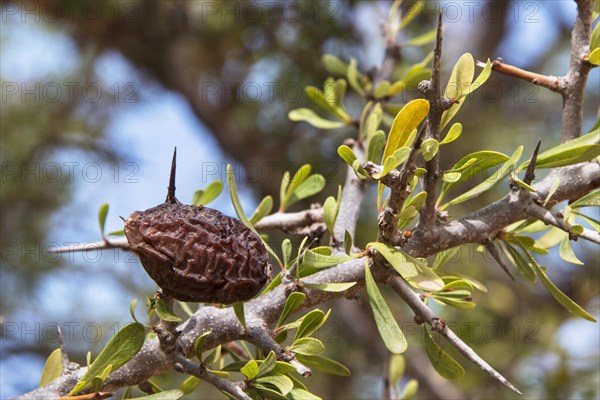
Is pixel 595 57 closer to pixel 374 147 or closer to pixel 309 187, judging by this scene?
pixel 374 147

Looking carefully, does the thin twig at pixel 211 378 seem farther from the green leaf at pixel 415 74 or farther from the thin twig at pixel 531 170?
the green leaf at pixel 415 74

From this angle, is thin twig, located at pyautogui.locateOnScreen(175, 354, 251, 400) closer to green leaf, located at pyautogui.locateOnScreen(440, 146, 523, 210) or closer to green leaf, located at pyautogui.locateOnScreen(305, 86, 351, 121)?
green leaf, located at pyautogui.locateOnScreen(440, 146, 523, 210)

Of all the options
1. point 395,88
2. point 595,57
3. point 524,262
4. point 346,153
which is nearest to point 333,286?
point 346,153

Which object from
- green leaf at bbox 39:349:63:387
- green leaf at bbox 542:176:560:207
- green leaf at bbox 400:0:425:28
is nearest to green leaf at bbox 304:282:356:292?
green leaf at bbox 542:176:560:207

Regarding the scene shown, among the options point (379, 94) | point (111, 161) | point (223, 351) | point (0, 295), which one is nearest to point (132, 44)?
point (111, 161)

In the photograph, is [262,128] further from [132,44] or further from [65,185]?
[65,185]
